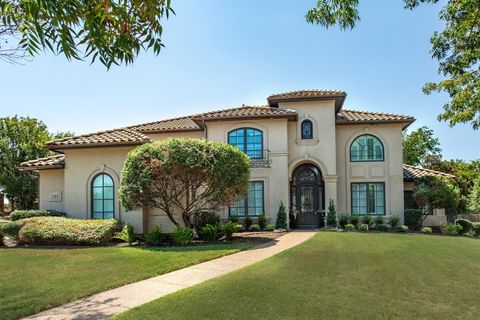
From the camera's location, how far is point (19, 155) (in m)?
33.7

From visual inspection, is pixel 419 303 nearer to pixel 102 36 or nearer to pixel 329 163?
pixel 102 36

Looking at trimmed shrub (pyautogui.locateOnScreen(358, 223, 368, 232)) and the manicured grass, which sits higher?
the manicured grass

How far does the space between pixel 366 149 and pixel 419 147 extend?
2470 cm

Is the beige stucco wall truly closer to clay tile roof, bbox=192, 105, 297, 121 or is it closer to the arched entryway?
clay tile roof, bbox=192, 105, 297, 121

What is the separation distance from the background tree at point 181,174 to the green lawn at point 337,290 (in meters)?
4.43

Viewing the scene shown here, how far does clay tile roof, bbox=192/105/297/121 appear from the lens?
66.1 feet

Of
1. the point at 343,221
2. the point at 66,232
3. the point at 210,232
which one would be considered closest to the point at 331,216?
the point at 343,221

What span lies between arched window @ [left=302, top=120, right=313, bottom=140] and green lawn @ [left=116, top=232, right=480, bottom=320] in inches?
409

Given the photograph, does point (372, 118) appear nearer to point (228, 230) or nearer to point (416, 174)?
point (416, 174)

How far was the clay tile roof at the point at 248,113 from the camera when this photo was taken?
20.2 meters

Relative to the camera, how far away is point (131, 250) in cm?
1308

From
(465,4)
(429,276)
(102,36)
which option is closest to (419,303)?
(429,276)

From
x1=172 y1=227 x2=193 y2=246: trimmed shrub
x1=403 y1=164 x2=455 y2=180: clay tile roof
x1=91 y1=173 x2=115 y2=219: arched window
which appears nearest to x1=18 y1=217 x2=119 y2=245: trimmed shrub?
x1=91 y1=173 x2=115 y2=219: arched window

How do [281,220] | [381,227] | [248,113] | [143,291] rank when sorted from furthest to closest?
[248,113], [381,227], [281,220], [143,291]
